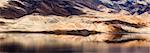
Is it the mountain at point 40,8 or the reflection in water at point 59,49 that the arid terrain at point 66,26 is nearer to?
the mountain at point 40,8

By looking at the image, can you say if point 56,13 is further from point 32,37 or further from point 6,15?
point 32,37

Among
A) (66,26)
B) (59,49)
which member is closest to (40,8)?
(66,26)

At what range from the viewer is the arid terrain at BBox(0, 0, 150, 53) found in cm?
12762

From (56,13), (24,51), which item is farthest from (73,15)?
(24,51)

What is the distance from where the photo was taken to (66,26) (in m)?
150

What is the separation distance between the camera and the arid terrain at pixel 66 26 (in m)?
128

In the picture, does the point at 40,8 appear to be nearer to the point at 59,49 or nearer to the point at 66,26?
the point at 66,26

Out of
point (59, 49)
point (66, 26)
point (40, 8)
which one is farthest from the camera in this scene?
point (40, 8)

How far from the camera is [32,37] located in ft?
437

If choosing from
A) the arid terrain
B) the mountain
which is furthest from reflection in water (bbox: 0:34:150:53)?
the mountain

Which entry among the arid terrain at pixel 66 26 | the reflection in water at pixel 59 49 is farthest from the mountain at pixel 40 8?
the reflection in water at pixel 59 49

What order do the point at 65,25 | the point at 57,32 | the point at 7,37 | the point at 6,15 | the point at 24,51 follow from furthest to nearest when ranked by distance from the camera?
the point at 6,15 → the point at 65,25 → the point at 57,32 → the point at 7,37 → the point at 24,51

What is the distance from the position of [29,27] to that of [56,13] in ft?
75.7

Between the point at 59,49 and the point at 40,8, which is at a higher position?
the point at 40,8
